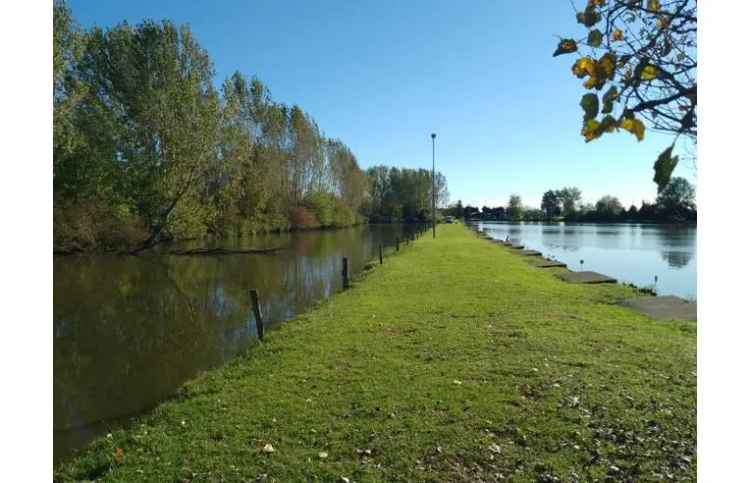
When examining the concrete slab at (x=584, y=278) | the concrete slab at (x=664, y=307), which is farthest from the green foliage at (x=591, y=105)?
the concrete slab at (x=584, y=278)

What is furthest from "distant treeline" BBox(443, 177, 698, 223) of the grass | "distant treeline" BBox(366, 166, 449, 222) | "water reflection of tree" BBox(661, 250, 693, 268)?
the grass

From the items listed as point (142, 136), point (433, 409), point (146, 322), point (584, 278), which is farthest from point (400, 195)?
point (433, 409)

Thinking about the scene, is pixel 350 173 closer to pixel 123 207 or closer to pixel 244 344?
pixel 123 207

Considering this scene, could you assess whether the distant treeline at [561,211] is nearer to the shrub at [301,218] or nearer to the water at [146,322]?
the shrub at [301,218]

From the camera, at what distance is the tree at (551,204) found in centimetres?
12793

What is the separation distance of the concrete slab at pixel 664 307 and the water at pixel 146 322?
9169mm

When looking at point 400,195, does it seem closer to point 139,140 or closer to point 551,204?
point 551,204

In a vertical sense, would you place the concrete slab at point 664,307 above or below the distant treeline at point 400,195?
below

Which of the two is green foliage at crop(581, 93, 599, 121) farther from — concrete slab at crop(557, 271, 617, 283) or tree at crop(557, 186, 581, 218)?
tree at crop(557, 186, 581, 218)

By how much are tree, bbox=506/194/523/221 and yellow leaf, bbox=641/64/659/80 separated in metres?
136

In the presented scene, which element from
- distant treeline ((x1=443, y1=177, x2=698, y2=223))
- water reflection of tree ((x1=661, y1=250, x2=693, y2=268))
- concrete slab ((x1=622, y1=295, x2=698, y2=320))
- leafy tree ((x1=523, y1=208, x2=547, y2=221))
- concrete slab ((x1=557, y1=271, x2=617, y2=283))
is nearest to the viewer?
concrete slab ((x1=622, y1=295, x2=698, y2=320))

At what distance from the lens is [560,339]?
26.2ft

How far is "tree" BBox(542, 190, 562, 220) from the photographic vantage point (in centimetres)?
12793

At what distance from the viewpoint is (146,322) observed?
42.4ft
